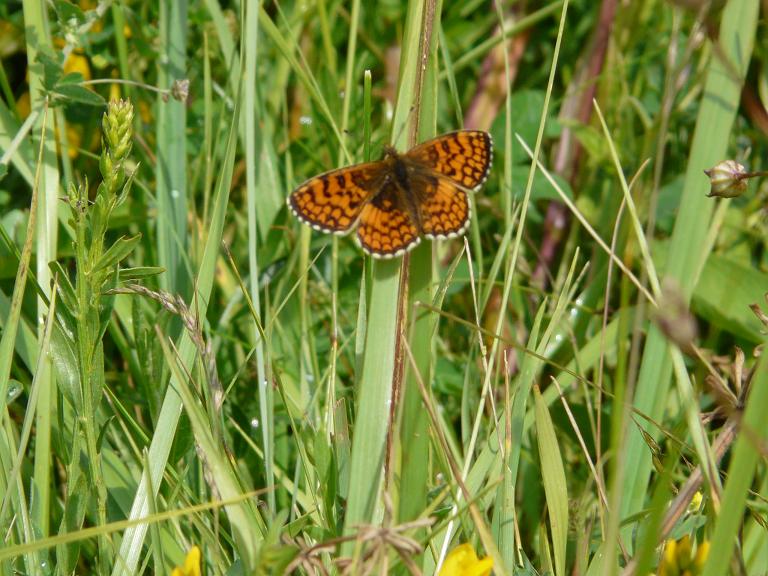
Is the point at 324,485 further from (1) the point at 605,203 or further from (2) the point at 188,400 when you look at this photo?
(1) the point at 605,203

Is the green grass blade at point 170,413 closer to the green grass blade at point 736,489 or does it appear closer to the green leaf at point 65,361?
the green leaf at point 65,361

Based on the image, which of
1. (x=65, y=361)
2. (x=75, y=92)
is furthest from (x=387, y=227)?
(x=75, y=92)

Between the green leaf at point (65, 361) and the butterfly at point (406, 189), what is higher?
the butterfly at point (406, 189)

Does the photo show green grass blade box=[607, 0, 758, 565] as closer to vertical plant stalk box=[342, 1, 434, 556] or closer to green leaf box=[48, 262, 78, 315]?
vertical plant stalk box=[342, 1, 434, 556]

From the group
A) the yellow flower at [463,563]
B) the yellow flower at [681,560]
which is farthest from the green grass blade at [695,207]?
the yellow flower at [463,563]

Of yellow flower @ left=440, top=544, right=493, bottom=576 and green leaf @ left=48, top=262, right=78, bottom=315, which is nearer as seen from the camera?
yellow flower @ left=440, top=544, right=493, bottom=576

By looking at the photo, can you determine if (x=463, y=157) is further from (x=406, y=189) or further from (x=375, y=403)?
(x=375, y=403)

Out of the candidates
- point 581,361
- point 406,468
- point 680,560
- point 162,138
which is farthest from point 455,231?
point 162,138

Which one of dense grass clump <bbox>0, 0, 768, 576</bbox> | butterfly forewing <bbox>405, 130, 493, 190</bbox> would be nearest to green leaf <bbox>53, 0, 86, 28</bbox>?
dense grass clump <bbox>0, 0, 768, 576</bbox>
